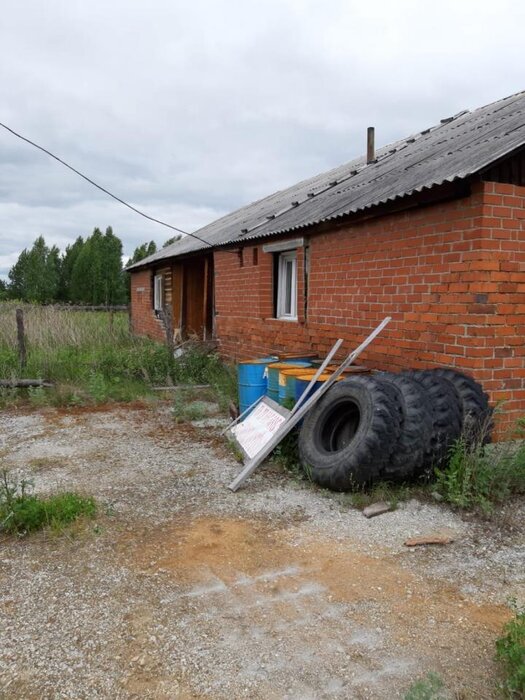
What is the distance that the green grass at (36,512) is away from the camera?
380 centimetres

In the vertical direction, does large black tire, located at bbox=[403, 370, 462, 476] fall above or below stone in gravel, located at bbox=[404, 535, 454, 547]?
above

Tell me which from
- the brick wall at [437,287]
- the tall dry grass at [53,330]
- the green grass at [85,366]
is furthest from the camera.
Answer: the tall dry grass at [53,330]

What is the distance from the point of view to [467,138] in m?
6.64

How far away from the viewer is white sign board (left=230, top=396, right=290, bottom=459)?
17.3 ft

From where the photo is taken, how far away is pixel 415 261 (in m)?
5.59

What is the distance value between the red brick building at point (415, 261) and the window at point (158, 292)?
7.09 metres

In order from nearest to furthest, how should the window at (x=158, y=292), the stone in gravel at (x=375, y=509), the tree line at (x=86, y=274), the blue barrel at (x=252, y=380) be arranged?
1. the stone in gravel at (x=375, y=509)
2. the blue barrel at (x=252, y=380)
3. the window at (x=158, y=292)
4. the tree line at (x=86, y=274)

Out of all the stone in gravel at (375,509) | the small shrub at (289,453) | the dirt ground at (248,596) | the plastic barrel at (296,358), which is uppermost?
the plastic barrel at (296,358)

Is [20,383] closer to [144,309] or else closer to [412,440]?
[412,440]

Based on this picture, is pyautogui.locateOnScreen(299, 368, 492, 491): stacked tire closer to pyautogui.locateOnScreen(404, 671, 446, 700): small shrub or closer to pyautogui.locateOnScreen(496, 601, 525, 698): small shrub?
pyautogui.locateOnScreen(496, 601, 525, 698): small shrub

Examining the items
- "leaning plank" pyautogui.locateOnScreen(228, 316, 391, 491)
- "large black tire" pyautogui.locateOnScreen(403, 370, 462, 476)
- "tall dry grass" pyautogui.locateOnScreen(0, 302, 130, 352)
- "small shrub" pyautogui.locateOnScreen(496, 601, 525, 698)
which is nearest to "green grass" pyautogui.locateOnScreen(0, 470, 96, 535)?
"leaning plank" pyautogui.locateOnScreen(228, 316, 391, 491)

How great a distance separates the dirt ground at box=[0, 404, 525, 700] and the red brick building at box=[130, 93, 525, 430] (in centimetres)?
170

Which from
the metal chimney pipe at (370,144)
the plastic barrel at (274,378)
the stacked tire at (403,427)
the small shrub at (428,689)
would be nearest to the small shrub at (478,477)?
the stacked tire at (403,427)

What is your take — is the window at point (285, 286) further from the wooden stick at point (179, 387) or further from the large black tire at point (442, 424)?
the large black tire at point (442, 424)
